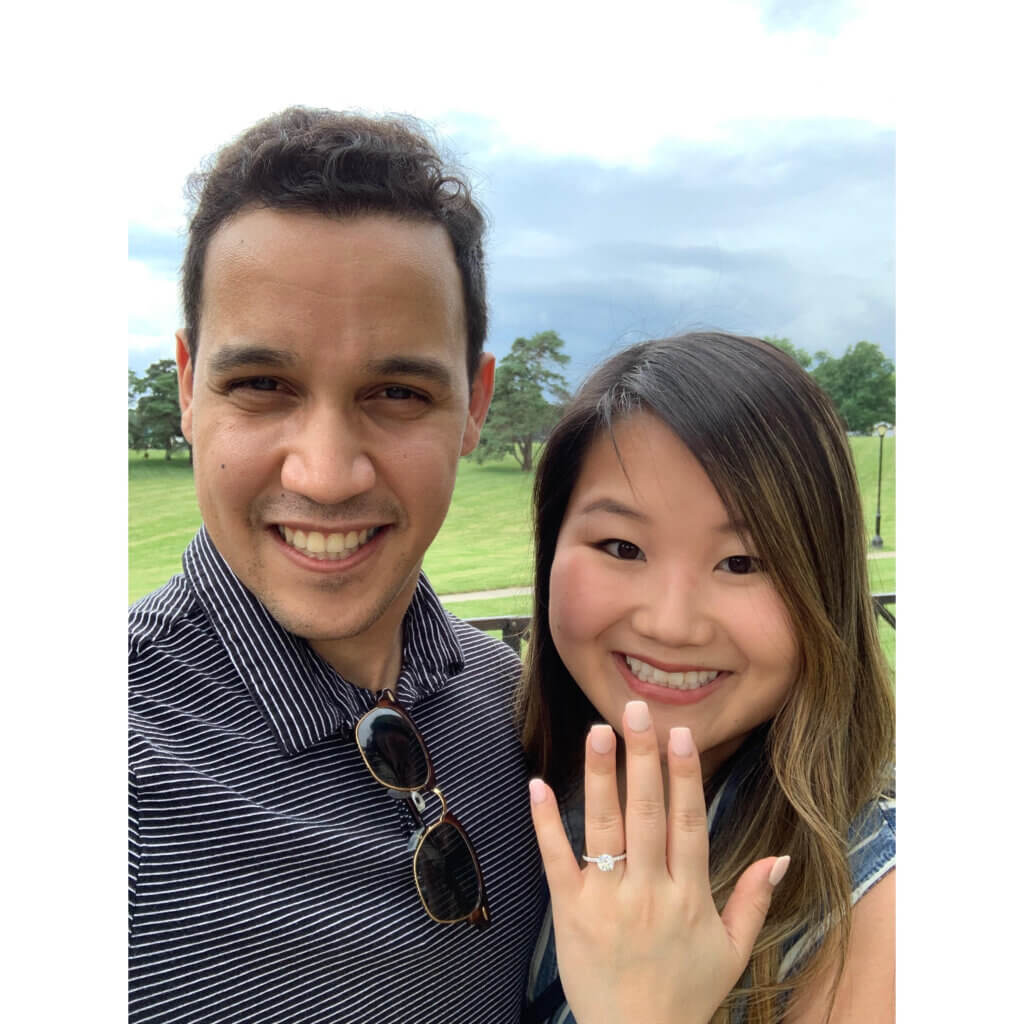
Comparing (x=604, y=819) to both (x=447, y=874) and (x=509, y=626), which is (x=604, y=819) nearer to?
(x=447, y=874)

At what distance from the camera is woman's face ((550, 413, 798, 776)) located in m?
0.95

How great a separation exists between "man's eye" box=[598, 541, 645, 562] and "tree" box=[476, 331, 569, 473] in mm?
251

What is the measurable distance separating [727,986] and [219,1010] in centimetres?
49

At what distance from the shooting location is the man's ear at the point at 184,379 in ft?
3.17

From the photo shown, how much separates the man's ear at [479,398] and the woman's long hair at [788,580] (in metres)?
0.11

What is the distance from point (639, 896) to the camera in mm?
734

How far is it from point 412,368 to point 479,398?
0.94ft

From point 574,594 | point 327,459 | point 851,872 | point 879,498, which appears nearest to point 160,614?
point 327,459

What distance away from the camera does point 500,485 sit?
154 cm

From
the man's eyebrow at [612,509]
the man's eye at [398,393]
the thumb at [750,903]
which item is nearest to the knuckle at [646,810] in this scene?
the thumb at [750,903]

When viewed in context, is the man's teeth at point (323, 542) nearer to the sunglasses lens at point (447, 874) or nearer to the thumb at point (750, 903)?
the sunglasses lens at point (447, 874)

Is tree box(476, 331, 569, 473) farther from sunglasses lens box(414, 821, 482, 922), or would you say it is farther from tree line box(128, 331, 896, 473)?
sunglasses lens box(414, 821, 482, 922)

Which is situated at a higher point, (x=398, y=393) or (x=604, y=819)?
(x=398, y=393)

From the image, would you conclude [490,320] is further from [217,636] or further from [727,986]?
[727,986]
